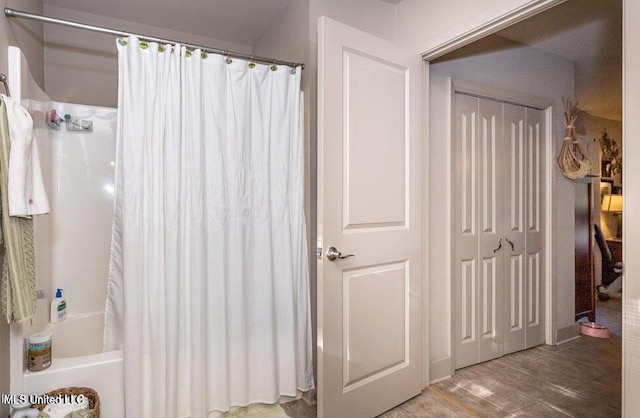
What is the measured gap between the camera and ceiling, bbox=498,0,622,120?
2.42 meters

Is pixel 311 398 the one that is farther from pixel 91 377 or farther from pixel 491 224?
pixel 491 224

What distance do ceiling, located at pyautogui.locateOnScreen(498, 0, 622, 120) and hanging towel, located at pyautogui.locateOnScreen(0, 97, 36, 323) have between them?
3037 mm

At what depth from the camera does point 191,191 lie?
182cm

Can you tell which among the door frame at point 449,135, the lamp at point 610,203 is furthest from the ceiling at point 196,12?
the lamp at point 610,203

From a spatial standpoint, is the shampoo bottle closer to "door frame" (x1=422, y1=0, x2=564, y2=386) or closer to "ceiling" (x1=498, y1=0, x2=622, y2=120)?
"door frame" (x1=422, y1=0, x2=564, y2=386)

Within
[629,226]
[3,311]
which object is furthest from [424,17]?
[3,311]

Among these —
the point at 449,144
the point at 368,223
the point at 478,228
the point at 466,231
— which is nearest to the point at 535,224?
the point at 478,228

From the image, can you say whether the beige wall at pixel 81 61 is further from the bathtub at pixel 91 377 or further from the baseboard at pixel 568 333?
the baseboard at pixel 568 333

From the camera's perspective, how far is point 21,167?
52.0 inches

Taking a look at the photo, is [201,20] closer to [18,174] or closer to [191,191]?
[191,191]

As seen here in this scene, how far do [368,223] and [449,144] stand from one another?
3.32 ft

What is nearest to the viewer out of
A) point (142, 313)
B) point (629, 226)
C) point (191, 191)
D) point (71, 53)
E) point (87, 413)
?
point (629, 226)

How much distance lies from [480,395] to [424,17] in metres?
2.43

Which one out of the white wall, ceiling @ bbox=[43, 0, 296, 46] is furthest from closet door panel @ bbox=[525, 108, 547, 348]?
ceiling @ bbox=[43, 0, 296, 46]
